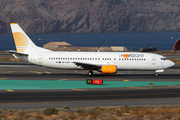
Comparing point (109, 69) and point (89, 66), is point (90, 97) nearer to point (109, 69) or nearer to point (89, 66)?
point (109, 69)

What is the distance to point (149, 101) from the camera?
29.5 m

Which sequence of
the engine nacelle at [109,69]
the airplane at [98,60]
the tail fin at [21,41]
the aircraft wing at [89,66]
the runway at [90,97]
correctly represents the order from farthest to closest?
the tail fin at [21,41] → the airplane at [98,60] → the aircraft wing at [89,66] → the engine nacelle at [109,69] → the runway at [90,97]

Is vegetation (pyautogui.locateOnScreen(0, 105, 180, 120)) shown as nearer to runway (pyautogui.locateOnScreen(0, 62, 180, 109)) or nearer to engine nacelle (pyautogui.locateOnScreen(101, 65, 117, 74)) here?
runway (pyautogui.locateOnScreen(0, 62, 180, 109))

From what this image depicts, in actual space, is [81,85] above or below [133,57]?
below

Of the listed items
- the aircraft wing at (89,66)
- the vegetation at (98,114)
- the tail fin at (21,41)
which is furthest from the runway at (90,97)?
the tail fin at (21,41)

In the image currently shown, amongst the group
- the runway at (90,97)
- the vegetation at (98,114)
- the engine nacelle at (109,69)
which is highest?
the engine nacelle at (109,69)

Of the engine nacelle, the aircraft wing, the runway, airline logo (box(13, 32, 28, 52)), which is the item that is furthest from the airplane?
the runway

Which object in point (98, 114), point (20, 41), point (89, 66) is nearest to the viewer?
point (98, 114)

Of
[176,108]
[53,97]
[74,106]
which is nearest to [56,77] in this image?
[53,97]

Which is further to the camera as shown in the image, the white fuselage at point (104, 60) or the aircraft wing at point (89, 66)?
the white fuselage at point (104, 60)

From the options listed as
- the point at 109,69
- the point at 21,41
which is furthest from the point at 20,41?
the point at 109,69

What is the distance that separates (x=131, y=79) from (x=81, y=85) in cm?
972

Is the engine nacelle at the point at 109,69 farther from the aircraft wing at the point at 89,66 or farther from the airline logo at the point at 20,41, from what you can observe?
the airline logo at the point at 20,41

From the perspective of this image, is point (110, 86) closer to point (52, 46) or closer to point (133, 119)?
point (133, 119)
